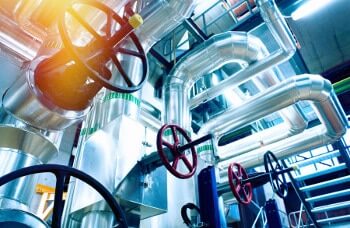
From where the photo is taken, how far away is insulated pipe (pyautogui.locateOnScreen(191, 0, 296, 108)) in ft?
6.91

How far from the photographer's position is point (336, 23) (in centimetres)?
342

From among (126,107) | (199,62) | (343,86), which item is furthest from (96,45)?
(343,86)

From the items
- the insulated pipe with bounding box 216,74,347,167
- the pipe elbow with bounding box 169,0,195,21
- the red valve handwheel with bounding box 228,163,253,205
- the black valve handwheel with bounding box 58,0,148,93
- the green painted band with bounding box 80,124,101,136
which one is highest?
the pipe elbow with bounding box 169,0,195,21

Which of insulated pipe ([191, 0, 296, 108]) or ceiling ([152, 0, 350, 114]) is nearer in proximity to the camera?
insulated pipe ([191, 0, 296, 108])

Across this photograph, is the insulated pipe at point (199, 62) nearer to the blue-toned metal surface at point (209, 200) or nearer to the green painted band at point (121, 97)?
the green painted band at point (121, 97)

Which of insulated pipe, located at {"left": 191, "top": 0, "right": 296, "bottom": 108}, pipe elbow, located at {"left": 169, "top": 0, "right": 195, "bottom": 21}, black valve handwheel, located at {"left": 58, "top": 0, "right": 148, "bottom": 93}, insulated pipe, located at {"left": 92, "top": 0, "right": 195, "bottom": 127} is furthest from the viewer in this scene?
insulated pipe, located at {"left": 191, "top": 0, "right": 296, "bottom": 108}

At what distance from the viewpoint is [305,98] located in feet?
7.29

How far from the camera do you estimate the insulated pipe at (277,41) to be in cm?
211

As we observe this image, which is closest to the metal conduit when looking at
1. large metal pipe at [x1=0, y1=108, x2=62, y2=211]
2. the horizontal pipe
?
large metal pipe at [x1=0, y1=108, x2=62, y2=211]

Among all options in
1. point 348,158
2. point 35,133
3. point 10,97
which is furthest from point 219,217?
point 348,158

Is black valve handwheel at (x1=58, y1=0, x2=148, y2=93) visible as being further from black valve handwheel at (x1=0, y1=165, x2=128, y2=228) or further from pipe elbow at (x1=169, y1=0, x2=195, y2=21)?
pipe elbow at (x1=169, y1=0, x2=195, y2=21)

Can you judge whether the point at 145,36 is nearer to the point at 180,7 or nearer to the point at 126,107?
the point at 180,7

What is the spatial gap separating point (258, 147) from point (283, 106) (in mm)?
695

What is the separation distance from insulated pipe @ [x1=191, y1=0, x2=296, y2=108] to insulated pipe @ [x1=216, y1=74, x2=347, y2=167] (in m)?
0.20
